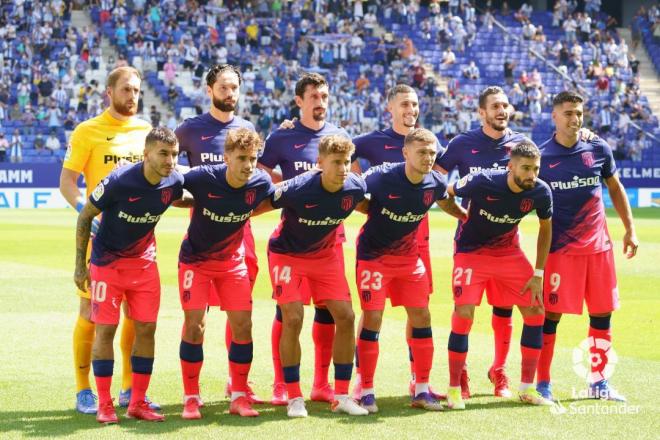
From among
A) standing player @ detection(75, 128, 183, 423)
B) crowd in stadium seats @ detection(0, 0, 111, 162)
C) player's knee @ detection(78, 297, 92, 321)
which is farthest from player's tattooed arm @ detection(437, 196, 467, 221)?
crowd in stadium seats @ detection(0, 0, 111, 162)

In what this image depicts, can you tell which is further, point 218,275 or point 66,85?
point 66,85

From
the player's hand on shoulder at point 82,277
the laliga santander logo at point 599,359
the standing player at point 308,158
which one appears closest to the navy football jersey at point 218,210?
the player's hand on shoulder at point 82,277

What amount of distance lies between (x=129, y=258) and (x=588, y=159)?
3.77 meters

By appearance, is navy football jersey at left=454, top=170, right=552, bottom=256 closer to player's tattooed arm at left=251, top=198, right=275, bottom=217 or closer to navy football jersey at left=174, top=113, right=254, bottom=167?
player's tattooed arm at left=251, top=198, right=275, bottom=217

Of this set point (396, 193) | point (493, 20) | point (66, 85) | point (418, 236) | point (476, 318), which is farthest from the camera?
point (493, 20)

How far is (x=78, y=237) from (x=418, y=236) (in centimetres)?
290

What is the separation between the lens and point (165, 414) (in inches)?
314

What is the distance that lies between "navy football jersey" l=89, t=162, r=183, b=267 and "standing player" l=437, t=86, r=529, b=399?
250 cm

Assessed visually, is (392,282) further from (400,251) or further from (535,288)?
(535,288)

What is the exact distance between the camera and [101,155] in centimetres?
847

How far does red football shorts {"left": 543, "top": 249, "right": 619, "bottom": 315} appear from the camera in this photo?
8.80 m

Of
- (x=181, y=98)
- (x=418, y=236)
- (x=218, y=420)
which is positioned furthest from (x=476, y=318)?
(x=181, y=98)

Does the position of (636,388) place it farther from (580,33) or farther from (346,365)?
(580,33)

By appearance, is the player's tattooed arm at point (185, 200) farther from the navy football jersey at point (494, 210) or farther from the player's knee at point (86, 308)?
the navy football jersey at point (494, 210)
